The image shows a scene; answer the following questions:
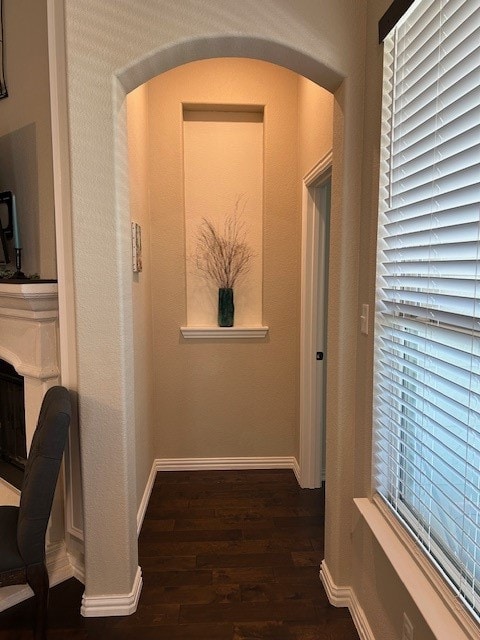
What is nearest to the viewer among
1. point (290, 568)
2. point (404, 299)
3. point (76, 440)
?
point (404, 299)

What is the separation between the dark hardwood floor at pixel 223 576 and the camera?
1.87 meters

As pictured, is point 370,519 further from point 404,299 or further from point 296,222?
point 296,222

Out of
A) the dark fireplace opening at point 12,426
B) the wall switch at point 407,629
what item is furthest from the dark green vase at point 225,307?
the wall switch at point 407,629

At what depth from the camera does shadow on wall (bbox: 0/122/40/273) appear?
2359 mm

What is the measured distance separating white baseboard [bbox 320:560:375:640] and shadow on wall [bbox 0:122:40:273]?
7.36 feet

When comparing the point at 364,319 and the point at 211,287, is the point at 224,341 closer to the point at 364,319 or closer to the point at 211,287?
the point at 211,287

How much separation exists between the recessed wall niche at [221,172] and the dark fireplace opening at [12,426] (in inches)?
53.9

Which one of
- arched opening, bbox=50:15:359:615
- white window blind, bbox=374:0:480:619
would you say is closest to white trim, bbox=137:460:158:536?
arched opening, bbox=50:15:359:615

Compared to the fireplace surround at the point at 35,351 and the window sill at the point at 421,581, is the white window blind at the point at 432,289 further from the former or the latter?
the fireplace surround at the point at 35,351

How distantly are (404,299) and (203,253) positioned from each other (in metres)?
2.10

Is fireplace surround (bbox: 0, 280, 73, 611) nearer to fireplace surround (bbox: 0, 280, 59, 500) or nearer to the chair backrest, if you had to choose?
fireplace surround (bbox: 0, 280, 59, 500)

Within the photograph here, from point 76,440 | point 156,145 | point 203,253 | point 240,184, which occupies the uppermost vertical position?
point 156,145

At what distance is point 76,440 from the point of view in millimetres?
2033

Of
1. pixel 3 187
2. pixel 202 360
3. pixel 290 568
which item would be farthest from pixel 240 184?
pixel 290 568
